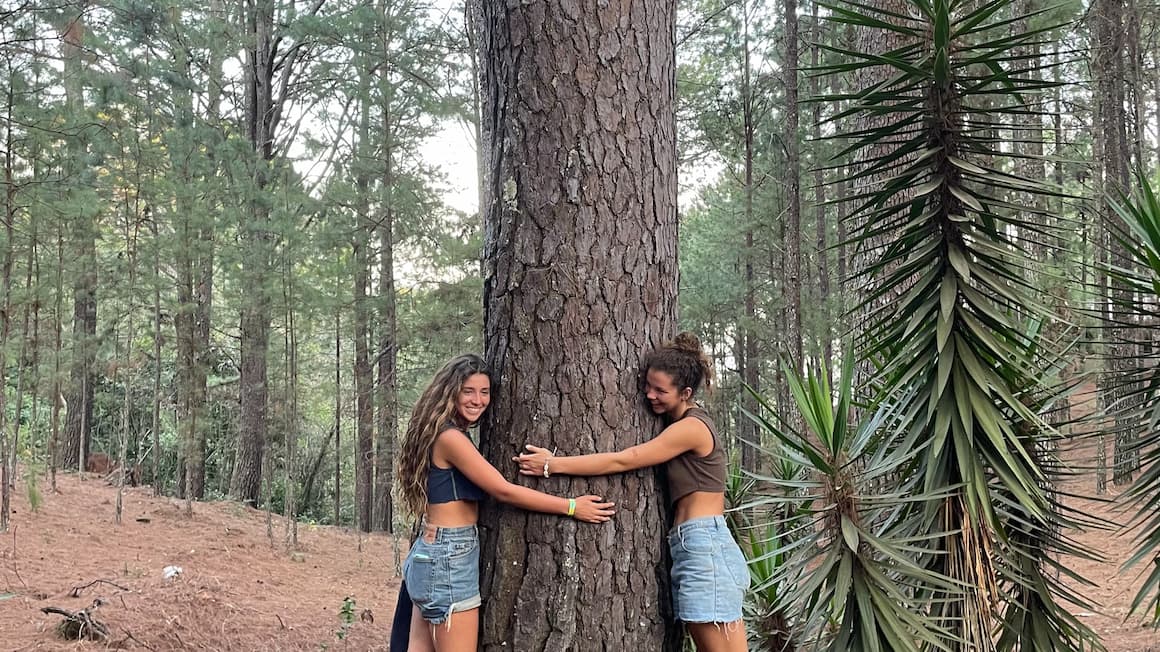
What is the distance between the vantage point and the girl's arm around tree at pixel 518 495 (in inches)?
107

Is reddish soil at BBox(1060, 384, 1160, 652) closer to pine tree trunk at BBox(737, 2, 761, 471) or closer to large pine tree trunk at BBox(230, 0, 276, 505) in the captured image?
pine tree trunk at BBox(737, 2, 761, 471)

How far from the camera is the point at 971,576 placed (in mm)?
3521

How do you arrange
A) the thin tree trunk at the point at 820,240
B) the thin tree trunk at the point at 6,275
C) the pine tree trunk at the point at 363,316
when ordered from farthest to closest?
the pine tree trunk at the point at 363,316 → the thin tree trunk at the point at 820,240 → the thin tree trunk at the point at 6,275

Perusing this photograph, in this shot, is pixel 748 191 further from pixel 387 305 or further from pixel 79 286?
pixel 79 286

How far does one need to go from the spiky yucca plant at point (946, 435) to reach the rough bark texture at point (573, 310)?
41.3 inches

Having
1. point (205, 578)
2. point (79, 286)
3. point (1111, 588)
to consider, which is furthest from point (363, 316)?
point (1111, 588)

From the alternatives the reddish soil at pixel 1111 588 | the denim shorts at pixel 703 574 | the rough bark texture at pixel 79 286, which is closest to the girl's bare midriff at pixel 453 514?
the denim shorts at pixel 703 574

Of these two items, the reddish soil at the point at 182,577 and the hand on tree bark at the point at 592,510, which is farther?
the reddish soil at the point at 182,577

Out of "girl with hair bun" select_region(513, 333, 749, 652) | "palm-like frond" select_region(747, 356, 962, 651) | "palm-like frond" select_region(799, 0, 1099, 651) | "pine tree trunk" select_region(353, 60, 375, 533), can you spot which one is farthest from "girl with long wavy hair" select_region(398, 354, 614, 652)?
"pine tree trunk" select_region(353, 60, 375, 533)

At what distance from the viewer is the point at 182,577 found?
793cm

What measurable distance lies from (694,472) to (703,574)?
35cm

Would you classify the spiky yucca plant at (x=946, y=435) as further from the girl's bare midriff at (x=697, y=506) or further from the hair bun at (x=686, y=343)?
the hair bun at (x=686, y=343)

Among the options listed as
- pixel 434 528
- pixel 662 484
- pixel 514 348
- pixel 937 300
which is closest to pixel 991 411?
pixel 937 300

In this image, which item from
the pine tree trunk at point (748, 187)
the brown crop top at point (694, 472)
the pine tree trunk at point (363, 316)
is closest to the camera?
the brown crop top at point (694, 472)
